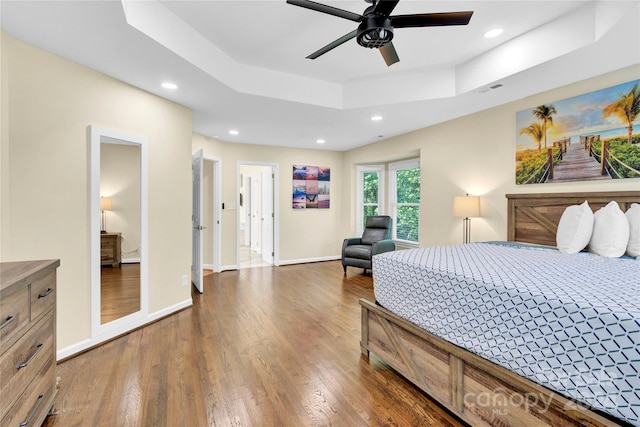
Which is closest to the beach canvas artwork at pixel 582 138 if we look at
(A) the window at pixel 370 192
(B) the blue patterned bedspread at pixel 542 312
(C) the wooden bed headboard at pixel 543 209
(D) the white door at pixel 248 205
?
(C) the wooden bed headboard at pixel 543 209

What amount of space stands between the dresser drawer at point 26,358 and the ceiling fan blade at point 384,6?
246 cm

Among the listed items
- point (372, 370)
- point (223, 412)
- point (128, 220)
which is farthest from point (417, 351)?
point (128, 220)

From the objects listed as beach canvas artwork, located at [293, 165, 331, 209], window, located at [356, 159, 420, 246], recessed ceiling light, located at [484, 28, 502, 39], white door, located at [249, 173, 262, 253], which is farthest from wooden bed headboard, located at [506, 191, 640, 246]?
white door, located at [249, 173, 262, 253]

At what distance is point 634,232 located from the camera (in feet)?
7.03

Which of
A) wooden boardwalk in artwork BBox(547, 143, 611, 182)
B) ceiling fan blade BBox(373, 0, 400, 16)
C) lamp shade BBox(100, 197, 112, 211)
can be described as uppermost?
ceiling fan blade BBox(373, 0, 400, 16)

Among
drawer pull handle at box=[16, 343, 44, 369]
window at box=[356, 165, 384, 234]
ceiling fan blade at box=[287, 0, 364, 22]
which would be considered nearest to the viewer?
drawer pull handle at box=[16, 343, 44, 369]

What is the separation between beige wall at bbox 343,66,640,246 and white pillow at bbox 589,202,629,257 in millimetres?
574

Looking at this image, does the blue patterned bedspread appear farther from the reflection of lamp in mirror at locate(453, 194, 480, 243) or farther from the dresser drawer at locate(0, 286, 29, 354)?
the dresser drawer at locate(0, 286, 29, 354)

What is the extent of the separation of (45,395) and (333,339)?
200cm

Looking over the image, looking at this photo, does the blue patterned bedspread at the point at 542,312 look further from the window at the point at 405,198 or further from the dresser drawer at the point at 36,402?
the window at the point at 405,198

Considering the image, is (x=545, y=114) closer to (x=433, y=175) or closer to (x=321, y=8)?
(x=433, y=175)

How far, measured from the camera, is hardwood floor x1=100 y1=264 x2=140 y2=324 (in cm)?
271

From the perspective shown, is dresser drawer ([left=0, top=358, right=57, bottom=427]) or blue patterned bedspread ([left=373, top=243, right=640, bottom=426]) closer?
blue patterned bedspread ([left=373, top=243, right=640, bottom=426])

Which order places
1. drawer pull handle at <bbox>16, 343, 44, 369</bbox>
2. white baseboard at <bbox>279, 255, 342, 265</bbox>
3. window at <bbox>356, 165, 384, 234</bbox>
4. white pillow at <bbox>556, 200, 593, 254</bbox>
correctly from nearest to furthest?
1. drawer pull handle at <bbox>16, 343, 44, 369</bbox>
2. white pillow at <bbox>556, 200, 593, 254</bbox>
3. white baseboard at <bbox>279, 255, 342, 265</bbox>
4. window at <bbox>356, 165, 384, 234</bbox>
